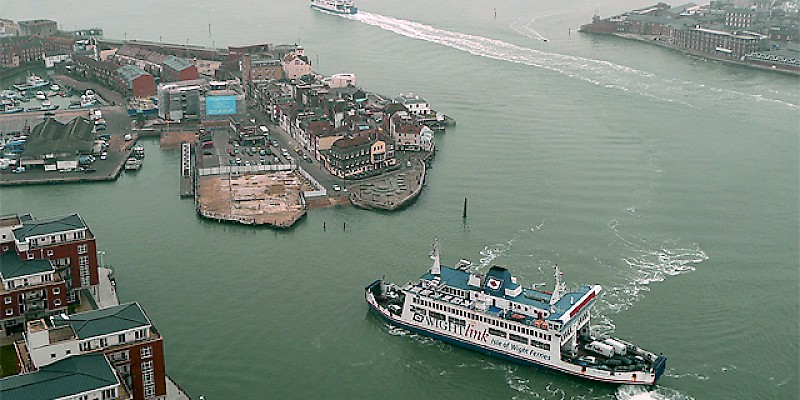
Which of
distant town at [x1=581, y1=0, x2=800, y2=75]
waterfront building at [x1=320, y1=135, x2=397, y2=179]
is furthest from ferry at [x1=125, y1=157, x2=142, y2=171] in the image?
distant town at [x1=581, y1=0, x2=800, y2=75]

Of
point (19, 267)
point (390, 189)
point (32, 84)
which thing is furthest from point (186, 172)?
point (32, 84)

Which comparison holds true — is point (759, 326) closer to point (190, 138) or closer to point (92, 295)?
point (92, 295)

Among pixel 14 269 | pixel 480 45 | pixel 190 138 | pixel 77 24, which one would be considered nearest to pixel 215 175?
pixel 190 138

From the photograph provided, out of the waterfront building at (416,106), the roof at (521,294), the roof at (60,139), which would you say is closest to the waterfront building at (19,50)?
the roof at (60,139)

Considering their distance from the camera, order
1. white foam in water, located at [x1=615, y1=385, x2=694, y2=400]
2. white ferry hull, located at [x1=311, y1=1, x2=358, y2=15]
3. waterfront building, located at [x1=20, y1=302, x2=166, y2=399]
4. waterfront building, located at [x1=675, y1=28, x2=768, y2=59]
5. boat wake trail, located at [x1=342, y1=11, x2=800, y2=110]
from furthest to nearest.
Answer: white ferry hull, located at [x1=311, y1=1, x2=358, y2=15] → waterfront building, located at [x1=675, y1=28, x2=768, y2=59] → boat wake trail, located at [x1=342, y1=11, x2=800, y2=110] → white foam in water, located at [x1=615, y1=385, x2=694, y2=400] → waterfront building, located at [x1=20, y1=302, x2=166, y2=399]

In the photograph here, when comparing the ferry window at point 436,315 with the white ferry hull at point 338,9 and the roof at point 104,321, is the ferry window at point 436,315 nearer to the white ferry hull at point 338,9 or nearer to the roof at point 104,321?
the roof at point 104,321

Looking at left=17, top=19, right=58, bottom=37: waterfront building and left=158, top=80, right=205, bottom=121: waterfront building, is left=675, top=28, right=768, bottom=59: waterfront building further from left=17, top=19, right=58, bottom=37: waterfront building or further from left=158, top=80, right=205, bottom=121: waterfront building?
left=17, top=19, right=58, bottom=37: waterfront building
